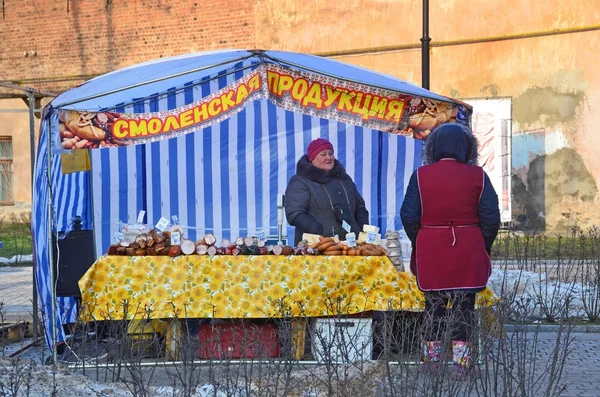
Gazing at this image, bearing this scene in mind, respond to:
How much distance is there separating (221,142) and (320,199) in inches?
96.7

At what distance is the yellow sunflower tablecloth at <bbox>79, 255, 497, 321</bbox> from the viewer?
6.49 m

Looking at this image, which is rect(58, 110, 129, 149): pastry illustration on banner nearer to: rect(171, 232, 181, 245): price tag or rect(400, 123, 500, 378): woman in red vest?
rect(171, 232, 181, 245): price tag

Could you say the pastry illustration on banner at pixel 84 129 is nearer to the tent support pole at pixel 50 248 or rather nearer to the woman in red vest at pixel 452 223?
the tent support pole at pixel 50 248

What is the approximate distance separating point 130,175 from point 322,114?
3132 millimetres

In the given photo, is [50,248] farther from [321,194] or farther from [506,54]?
[506,54]

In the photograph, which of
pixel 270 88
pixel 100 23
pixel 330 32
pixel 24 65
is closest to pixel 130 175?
pixel 270 88

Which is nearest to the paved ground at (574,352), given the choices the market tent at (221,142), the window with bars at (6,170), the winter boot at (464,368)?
the winter boot at (464,368)

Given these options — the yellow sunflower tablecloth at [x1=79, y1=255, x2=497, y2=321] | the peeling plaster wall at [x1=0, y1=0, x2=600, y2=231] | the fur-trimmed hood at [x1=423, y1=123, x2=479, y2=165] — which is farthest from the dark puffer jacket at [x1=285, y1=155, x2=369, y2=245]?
the peeling plaster wall at [x1=0, y1=0, x2=600, y2=231]

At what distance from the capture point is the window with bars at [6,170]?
23.4m

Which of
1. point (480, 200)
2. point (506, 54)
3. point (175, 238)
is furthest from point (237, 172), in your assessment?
point (506, 54)

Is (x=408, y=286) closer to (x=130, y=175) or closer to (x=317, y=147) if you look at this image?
(x=317, y=147)

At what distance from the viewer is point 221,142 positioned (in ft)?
32.6

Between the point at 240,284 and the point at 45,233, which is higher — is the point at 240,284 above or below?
below

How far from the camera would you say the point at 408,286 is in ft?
21.5
